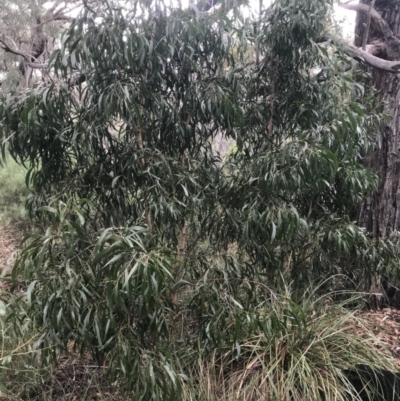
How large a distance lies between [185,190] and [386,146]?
6.61 ft

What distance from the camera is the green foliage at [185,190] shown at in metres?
1.58

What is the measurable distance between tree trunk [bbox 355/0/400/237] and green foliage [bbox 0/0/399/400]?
2.30ft

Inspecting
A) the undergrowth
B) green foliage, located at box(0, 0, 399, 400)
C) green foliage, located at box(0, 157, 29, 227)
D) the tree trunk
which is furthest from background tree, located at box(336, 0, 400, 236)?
green foliage, located at box(0, 157, 29, 227)

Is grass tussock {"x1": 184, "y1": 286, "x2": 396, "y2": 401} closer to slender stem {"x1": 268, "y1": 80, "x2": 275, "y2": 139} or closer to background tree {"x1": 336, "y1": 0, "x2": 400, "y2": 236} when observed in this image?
slender stem {"x1": 268, "y1": 80, "x2": 275, "y2": 139}

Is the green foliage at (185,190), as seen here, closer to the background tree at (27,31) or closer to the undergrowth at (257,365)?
the undergrowth at (257,365)

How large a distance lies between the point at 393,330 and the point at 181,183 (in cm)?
209

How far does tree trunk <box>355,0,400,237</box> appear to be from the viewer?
10.3ft

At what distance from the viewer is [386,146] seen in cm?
320

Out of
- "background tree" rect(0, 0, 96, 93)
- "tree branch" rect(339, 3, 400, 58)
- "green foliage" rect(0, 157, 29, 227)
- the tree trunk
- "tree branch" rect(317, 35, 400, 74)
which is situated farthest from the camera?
"background tree" rect(0, 0, 96, 93)

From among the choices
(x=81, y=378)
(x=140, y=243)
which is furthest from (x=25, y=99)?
(x=81, y=378)

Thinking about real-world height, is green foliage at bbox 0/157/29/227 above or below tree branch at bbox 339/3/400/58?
below

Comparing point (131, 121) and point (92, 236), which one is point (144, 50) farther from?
point (92, 236)

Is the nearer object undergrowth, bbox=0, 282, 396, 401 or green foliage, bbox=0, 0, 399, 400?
green foliage, bbox=0, 0, 399, 400

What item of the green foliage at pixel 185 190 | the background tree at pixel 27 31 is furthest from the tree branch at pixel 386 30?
the background tree at pixel 27 31
